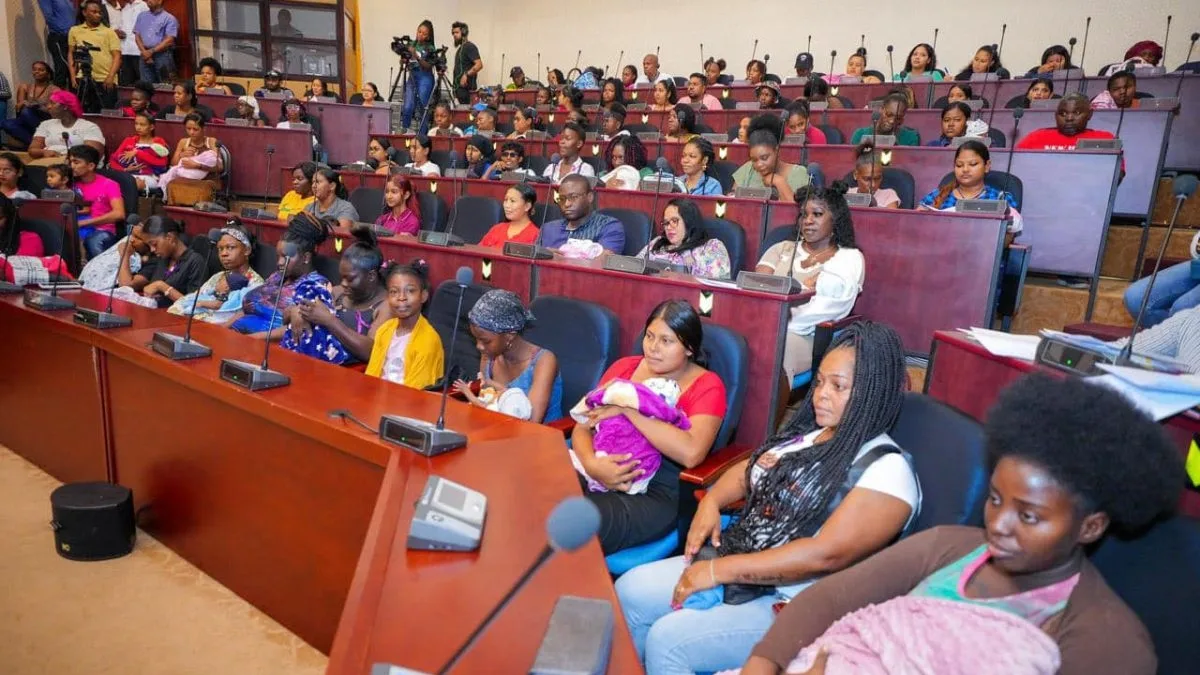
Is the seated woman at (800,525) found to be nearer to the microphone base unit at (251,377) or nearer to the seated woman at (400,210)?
the microphone base unit at (251,377)

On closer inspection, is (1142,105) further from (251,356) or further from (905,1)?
(251,356)

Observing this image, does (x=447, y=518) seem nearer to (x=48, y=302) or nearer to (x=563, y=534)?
(x=563, y=534)

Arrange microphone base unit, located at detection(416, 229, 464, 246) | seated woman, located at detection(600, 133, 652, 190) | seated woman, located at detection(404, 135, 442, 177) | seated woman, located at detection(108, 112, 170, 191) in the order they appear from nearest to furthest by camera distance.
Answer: microphone base unit, located at detection(416, 229, 464, 246), seated woman, located at detection(600, 133, 652, 190), seated woman, located at detection(108, 112, 170, 191), seated woman, located at detection(404, 135, 442, 177)

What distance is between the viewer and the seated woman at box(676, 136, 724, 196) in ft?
13.4

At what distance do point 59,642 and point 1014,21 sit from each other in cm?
888

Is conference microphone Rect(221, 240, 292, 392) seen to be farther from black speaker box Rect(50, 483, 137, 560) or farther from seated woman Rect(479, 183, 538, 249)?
seated woman Rect(479, 183, 538, 249)

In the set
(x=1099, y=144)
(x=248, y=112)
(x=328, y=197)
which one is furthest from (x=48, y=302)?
(x=248, y=112)

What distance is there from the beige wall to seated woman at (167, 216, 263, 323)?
724cm

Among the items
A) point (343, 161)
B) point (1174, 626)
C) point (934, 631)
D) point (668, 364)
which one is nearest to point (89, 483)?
point (668, 364)

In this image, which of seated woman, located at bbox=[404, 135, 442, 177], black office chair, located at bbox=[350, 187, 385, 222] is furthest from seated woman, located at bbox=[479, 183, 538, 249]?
seated woman, located at bbox=[404, 135, 442, 177]

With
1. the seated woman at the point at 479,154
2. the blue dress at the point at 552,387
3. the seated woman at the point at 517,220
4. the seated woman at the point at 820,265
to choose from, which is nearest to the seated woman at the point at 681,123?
the seated woman at the point at 479,154

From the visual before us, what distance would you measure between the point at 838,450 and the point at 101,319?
6.82 feet

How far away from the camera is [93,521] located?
1992mm

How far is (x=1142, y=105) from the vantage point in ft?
14.2
